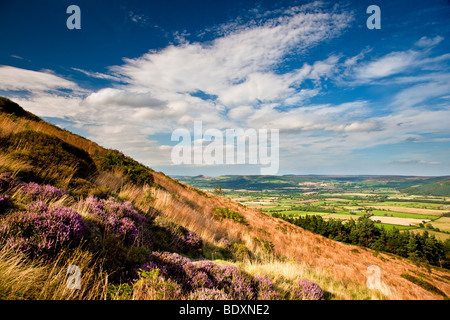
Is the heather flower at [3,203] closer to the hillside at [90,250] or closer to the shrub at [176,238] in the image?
the hillside at [90,250]

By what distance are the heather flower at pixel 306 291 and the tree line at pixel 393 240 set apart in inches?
1628

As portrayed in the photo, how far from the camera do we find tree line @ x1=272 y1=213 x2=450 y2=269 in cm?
4909

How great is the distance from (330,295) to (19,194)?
7.40m

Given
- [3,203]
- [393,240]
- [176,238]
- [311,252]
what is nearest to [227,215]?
[311,252]

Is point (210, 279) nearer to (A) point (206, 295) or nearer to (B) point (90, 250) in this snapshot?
(A) point (206, 295)

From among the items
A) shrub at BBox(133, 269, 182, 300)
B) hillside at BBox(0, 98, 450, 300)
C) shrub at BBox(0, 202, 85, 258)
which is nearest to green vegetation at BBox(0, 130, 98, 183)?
hillside at BBox(0, 98, 450, 300)

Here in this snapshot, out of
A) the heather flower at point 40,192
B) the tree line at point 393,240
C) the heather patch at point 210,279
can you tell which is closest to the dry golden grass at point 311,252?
the heather patch at point 210,279

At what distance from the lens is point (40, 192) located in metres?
4.49

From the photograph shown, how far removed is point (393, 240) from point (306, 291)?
6790 centimetres

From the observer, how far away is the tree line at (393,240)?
4909cm

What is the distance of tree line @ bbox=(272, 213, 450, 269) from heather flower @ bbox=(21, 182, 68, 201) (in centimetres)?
4347

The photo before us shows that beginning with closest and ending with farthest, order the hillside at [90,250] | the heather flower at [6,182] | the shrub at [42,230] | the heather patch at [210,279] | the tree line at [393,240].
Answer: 1. the hillside at [90,250]
2. the shrub at [42,230]
3. the heather patch at [210,279]
4. the heather flower at [6,182]
5. the tree line at [393,240]
